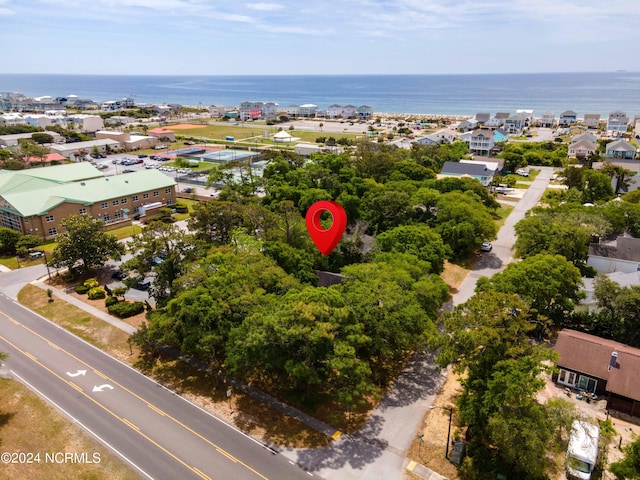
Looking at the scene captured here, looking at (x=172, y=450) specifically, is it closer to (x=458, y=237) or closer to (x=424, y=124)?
(x=458, y=237)

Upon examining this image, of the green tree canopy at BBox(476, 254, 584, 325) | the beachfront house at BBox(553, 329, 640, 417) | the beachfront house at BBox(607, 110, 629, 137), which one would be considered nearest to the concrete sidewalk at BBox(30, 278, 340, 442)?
the beachfront house at BBox(553, 329, 640, 417)

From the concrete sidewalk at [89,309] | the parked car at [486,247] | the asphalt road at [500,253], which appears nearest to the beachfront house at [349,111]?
the asphalt road at [500,253]

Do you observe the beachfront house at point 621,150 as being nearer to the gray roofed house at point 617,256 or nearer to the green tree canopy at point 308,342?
the gray roofed house at point 617,256

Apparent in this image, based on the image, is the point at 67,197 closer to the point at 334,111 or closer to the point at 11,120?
the point at 11,120

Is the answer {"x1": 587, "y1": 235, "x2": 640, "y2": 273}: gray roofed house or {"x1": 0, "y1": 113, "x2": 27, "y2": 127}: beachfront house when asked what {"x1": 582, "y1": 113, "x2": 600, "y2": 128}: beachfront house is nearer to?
{"x1": 587, "y1": 235, "x2": 640, "y2": 273}: gray roofed house

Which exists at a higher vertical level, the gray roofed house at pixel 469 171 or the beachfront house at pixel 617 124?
the beachfront house at pixel 617 124

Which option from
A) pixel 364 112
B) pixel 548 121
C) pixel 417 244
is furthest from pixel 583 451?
pixel 364 112
